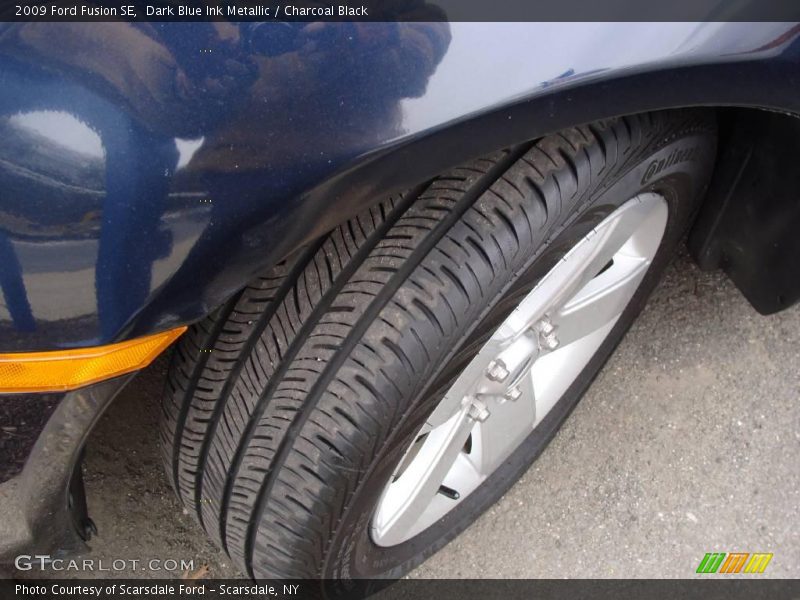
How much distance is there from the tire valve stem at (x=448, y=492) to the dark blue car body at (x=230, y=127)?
907 millimetres

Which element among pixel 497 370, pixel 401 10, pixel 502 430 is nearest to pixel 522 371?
pixel 497 370

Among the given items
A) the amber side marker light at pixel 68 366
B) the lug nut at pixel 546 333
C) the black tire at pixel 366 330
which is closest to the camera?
the amber side marker light at pixel 68 366

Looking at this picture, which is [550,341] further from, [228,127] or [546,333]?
[228,127]

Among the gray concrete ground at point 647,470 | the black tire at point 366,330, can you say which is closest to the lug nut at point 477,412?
the black tire at point 366,330

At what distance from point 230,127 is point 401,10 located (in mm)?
231

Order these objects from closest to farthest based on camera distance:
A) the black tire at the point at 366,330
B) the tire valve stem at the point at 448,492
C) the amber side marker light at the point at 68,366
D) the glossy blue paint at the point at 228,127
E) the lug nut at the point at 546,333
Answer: the glossy blue paint at the point at 228,127 → the amber side marker light at the point at 68,366 → the black tire at the point at 366,330 → the lug nut at the point at 546,333 → the tire valve stem at the point at 448,492

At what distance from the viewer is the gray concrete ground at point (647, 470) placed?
1842mm

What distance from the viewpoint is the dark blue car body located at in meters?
0.85

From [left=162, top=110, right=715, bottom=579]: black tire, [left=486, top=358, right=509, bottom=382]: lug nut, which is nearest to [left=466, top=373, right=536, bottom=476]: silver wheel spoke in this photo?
[left=486, top=358, right=509, bottom=382]: lug nut

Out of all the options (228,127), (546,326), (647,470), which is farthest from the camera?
(647,470)

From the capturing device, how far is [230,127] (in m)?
0.88

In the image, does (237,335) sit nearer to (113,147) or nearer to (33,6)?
(113,147)

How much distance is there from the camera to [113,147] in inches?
33.5

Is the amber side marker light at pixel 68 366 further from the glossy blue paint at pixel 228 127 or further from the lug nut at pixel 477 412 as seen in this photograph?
the lug nut at pixel 477 412
